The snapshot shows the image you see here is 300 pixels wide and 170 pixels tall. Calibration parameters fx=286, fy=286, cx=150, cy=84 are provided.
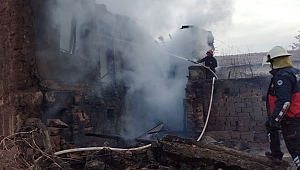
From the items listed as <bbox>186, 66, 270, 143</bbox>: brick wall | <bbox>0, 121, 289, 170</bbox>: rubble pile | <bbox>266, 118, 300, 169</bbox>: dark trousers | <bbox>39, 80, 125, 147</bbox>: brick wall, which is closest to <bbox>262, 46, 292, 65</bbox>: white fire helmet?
<bbox>266, 118, 300, 169</bbox>: dark trousers

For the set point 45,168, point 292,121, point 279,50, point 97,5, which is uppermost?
point 97,5

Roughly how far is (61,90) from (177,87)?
6678mm

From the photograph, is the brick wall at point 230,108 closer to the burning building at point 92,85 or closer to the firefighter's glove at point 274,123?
the burning building at point 92,85

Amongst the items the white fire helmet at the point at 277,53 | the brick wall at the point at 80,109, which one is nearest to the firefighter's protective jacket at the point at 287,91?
the white fire helmet at the point at 277,53

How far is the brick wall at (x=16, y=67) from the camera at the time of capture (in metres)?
6.12

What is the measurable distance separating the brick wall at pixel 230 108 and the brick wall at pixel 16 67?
176 inches

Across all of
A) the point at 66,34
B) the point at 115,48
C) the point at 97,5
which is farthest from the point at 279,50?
the point at 115,48

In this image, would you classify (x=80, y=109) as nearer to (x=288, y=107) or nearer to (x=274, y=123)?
(x=274, y=123)

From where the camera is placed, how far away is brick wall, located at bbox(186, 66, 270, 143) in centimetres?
831

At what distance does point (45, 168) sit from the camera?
4.75 metres

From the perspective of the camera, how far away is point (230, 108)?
851 centimetres

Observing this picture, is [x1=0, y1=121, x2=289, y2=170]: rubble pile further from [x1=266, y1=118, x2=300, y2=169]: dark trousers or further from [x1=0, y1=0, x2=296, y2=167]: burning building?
[x1=266, y1=118, x2=300, y2=169]: dark trousers

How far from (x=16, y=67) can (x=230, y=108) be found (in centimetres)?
587

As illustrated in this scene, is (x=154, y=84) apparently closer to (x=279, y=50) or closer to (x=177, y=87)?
(x=177, y=87)
